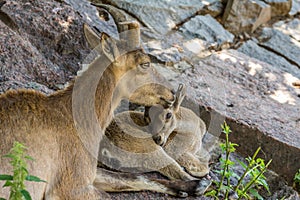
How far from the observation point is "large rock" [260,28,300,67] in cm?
805

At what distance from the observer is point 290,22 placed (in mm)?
9016

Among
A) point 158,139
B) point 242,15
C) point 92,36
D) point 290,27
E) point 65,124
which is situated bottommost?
point 290,27

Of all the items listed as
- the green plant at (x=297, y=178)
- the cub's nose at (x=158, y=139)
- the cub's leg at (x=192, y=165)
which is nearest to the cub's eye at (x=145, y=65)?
the cub's nose at (x=158, y=139)

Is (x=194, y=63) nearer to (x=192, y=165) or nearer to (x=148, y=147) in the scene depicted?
(x=192, y=165)

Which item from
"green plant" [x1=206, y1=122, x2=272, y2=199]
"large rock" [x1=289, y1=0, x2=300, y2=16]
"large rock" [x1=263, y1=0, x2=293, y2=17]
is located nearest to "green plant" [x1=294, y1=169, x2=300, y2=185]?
"green plant" [x1=206, y1=122, x2=272, y2=199]

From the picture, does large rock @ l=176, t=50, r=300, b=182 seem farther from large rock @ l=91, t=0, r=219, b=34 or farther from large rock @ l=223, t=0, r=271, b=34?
large rock @ l=223, t=0, r=271, b=34

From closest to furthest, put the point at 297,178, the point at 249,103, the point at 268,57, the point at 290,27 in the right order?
the point at 297,178
the point at 249,103
the point at 268,57
the point at 290,27

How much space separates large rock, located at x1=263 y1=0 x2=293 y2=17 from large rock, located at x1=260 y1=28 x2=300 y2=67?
54 centimetres

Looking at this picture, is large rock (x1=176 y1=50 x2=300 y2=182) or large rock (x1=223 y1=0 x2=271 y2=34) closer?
large rock (x1=176 y1=50 x2=300 y2=182)

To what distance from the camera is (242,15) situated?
8617mm

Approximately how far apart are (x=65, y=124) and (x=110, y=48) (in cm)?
66

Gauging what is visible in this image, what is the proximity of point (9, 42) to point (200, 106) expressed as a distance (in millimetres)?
1996

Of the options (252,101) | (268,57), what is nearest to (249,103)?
(252,101)

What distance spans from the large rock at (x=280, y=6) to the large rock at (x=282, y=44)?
1.77ft
